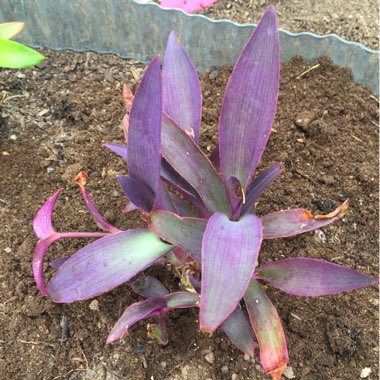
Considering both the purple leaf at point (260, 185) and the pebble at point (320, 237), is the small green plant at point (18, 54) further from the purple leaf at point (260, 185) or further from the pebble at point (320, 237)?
the pebble at point (320, 237)

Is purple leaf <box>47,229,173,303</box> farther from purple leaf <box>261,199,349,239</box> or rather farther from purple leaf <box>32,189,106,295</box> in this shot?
purple leaf <box>261,199,349,239</box>

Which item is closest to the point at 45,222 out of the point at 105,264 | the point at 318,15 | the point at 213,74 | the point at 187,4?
the point at 105,264

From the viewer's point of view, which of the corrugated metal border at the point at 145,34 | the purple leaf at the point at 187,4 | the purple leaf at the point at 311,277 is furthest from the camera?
the purple leaf at the point at 187,4

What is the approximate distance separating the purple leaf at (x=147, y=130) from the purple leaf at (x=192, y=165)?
59 mm

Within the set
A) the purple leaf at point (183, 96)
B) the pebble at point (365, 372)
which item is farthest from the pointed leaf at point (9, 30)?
the pebble at point (365, 372)

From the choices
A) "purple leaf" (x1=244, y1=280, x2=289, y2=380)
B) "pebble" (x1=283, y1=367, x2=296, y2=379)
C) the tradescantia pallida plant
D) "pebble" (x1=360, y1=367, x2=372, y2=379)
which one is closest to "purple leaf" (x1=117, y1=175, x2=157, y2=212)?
the tradescantia pallida plant

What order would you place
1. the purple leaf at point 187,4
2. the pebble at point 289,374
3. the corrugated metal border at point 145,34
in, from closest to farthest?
the pebble at point 289,374, the corrugated metal border at point 145,34, the purple leaf at point 187,4

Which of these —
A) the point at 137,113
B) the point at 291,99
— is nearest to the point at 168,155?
the point at 137,113

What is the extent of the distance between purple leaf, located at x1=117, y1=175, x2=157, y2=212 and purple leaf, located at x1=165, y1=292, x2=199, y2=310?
0.70 feet

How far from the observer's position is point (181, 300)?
3.38 feet

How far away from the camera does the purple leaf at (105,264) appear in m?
0.88

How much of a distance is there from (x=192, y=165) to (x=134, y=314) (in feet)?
1.03

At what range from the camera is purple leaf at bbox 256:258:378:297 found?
2.98 feet

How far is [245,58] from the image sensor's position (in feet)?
2.80
